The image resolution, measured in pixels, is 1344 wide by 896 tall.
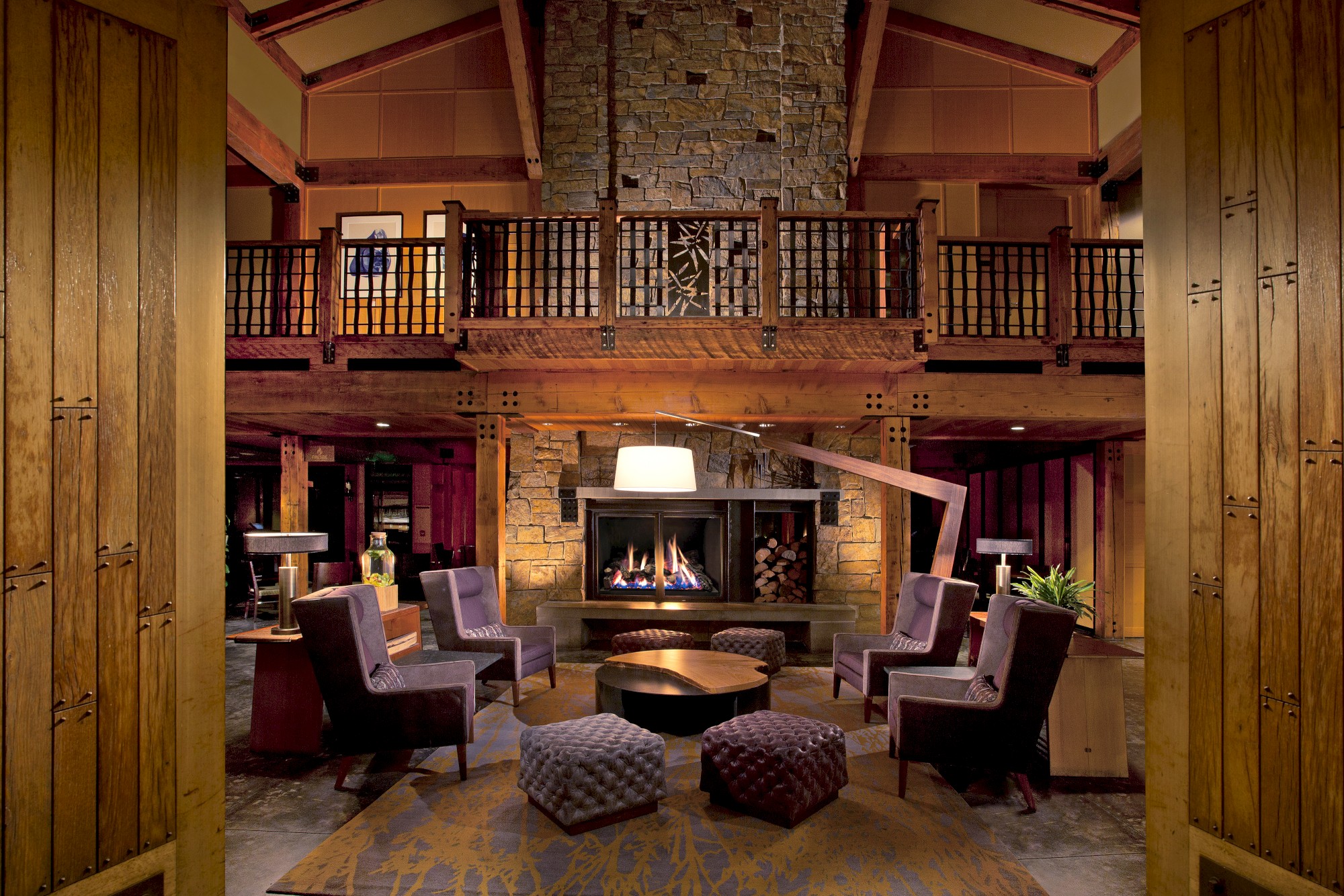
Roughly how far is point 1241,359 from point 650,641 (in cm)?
451

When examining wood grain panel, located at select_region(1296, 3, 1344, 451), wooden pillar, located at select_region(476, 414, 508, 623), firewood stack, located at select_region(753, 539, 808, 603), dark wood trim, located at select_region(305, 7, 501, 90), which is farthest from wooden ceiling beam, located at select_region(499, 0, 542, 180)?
wood grain panel, located at select_region(1296, 3, 1344, 451)

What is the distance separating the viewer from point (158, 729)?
181 centimetres

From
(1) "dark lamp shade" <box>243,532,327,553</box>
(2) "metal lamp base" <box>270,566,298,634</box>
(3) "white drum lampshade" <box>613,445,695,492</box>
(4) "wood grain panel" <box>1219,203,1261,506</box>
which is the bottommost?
(2) "metal lamp base" <box>270,566,298,634</box>

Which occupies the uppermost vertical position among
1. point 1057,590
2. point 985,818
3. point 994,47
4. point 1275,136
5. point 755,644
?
point 994,47

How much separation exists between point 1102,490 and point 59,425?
8915mm

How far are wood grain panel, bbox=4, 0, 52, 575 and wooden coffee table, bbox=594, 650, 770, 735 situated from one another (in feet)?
10.2

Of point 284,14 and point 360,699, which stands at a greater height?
point 284,14

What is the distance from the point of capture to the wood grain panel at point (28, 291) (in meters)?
1.55

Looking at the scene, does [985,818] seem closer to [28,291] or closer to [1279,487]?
[1279,487]

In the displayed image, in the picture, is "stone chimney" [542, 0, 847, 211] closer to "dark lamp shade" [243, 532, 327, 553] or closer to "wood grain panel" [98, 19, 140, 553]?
"dark lamp shade" [243, 532, 327, 553]

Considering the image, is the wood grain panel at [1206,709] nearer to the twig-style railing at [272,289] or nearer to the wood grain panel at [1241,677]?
the wood grain panel at [1241,677]

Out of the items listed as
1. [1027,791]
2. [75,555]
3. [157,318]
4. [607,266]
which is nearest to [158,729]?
[75,555]

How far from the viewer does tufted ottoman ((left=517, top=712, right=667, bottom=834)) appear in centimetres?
314

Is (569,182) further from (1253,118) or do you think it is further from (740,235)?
(1253,118)
